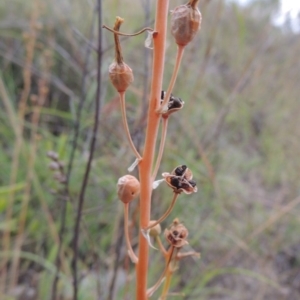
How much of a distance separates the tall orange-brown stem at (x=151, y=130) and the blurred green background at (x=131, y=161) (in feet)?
1.35

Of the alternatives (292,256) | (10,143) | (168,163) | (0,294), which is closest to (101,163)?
(168,163)

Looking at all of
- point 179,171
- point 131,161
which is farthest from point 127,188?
point 131,161

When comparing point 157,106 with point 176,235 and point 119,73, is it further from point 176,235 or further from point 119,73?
point 176,235

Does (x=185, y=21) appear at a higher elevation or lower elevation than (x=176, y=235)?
higher

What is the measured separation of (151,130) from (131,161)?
84cm

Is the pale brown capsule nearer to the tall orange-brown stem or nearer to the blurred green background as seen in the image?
the tall orange-brown stem

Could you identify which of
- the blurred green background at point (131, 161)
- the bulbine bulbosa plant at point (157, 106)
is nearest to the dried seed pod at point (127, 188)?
the bulbine bulbosa plant at point (157, 106)

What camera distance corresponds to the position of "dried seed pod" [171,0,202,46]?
419 millimetres

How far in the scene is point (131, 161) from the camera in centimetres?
131

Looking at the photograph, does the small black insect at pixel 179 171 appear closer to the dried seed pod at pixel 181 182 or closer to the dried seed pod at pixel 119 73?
the dried seed pod at pixel 181 182

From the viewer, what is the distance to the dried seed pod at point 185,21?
42 cm

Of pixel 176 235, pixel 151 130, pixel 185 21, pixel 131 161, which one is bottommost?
pixel 131 161

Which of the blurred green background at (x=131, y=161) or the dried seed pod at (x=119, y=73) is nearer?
the dried seed pod at (x=119, y=73)

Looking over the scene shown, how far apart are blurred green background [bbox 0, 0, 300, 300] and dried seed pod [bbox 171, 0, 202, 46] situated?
0.46 metres
